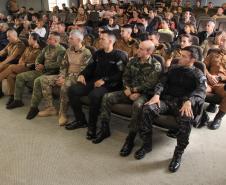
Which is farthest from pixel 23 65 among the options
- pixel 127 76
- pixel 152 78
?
pixel 152 78

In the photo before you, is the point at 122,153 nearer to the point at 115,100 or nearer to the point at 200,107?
the point at 115,100

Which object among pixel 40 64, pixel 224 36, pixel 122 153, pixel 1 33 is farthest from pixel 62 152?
pixel 1 33

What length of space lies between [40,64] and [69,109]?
723mm

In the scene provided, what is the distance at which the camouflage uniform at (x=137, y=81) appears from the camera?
9.43 ft

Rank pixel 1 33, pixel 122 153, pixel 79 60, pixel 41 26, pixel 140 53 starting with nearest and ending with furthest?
pixel 122 153, pixel 140 53, pixel 79 60, pixel 1 33, pixel 41 26

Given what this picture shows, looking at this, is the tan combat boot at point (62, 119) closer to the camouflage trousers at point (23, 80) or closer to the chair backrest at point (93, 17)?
the camouflage trousers at point (23, 80)

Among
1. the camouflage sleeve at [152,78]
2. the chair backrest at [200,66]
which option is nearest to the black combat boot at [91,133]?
the camouflage sleeve at [152,78]

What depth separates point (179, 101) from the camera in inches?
106

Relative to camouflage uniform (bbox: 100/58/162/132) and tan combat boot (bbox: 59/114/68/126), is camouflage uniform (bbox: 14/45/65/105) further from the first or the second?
camouflage uniform (bbox: 100/58/162/132)

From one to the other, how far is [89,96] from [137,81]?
0.53 m

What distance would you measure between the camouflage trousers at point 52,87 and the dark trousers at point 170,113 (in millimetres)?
1129

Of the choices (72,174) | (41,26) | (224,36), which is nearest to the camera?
(72,174)

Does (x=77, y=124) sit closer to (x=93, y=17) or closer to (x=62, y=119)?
(x=62, y=119)

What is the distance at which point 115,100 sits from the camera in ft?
9.64
